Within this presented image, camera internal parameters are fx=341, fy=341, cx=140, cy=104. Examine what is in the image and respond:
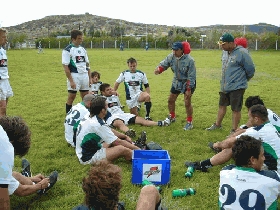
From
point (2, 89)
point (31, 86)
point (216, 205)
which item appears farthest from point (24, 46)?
point (216, 205)

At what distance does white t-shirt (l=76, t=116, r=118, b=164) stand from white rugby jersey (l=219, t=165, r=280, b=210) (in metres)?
2.42

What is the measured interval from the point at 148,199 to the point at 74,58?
5923 millimetres

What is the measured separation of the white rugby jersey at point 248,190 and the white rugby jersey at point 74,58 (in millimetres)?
5977

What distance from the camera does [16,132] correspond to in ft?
11.8

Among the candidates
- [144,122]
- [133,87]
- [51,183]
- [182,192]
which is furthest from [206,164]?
[133,87]

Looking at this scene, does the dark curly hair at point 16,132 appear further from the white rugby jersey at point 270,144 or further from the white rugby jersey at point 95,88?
the white rugby jersey at point 95,88

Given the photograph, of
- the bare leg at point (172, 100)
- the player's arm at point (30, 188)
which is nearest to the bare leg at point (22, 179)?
the player's arm at point (30, 188)

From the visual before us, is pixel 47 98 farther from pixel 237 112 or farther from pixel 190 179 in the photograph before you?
pixel 190 179

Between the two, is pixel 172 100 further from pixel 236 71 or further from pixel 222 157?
pixel 222 157

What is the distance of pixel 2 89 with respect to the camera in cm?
774

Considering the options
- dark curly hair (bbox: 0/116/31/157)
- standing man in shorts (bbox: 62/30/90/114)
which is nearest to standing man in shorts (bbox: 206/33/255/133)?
standing man in shorts (bbox: 62/30/90/114)

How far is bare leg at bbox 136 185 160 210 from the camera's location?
3.56m

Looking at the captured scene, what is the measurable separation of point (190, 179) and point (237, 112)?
2.83 meters

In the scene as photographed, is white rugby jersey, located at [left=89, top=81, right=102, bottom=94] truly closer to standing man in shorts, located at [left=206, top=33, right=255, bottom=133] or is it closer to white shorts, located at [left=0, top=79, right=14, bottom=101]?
white shorts, located at [left=0, top=79, right=14, bottom=101]
